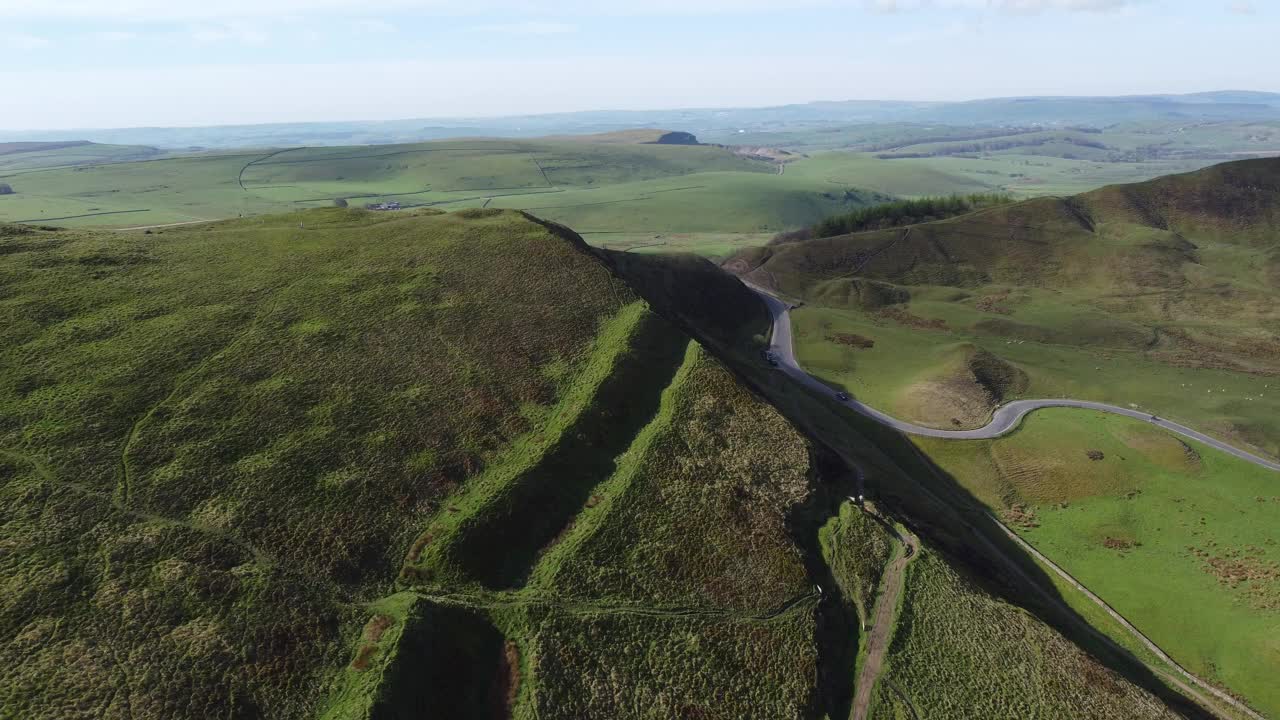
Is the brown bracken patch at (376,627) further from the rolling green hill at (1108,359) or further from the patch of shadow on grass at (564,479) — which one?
the rolling green hill at (1108,359)

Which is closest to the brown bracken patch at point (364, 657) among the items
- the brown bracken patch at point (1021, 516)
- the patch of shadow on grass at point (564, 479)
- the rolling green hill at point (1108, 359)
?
the patch of shadow on grass at point (564, 479)

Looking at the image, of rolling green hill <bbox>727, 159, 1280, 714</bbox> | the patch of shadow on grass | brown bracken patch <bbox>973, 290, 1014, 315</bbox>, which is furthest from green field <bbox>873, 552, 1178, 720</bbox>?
brown bracken patch <bbox>973, 290, 1014, 315</bbox>

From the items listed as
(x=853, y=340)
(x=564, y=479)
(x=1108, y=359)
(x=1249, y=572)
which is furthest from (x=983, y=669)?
(x=1108, y=359)

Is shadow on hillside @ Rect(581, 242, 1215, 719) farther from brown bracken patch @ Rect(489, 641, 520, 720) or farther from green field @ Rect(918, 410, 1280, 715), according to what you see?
brown bracken patch @ Rect(489, 641, 520, 720)

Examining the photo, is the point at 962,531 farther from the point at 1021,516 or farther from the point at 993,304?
the point at 993,304

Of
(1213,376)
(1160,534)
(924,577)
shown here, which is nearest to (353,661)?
(924,577)

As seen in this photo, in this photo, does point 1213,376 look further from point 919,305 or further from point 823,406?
point 823,406
